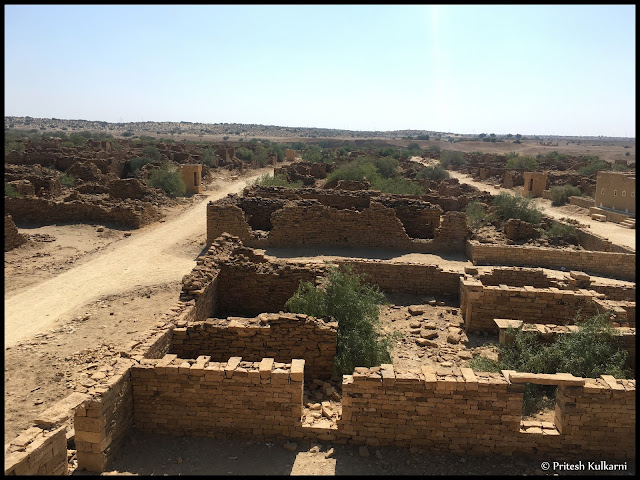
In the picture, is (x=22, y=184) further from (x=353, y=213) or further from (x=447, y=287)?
(x=447, y=287)

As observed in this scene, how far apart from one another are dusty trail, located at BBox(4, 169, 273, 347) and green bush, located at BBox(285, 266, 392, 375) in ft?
17.9

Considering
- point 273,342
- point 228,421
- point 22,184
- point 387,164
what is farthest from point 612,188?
point 22,184

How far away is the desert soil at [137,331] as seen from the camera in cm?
571

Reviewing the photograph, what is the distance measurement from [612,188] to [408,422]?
25.1 m

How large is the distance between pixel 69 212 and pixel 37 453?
1674 cm

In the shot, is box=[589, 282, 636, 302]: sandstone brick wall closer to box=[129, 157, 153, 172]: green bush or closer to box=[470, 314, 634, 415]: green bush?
box=[470, 314, 634, 415]: green bush

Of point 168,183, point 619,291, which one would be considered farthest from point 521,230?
point 168,183

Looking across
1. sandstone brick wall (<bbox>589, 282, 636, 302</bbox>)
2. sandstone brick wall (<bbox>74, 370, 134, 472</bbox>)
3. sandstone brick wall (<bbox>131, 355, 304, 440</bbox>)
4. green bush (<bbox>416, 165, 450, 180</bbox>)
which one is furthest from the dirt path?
sandstone brick wall (<bbox>74, 370, 134, 472</bbox>)

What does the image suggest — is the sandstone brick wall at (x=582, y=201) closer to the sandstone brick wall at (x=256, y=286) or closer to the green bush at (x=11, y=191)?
the sandstone brick wall at (x=256, y=286)

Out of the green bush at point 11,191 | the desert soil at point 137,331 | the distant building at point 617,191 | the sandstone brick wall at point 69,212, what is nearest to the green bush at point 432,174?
the distant building at point 617,191

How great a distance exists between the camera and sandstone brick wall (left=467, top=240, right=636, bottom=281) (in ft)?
49.0

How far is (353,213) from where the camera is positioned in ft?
53.0

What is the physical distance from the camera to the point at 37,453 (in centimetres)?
463

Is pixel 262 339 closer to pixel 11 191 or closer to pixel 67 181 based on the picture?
pixel 11 191
